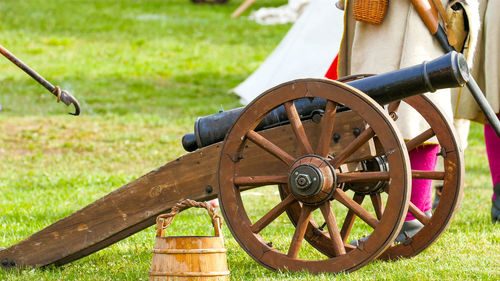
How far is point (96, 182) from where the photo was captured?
7.49 m

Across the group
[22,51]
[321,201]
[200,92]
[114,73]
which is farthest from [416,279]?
[22,51]

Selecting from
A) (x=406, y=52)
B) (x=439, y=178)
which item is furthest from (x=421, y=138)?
(x=406, y=52)

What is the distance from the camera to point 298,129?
12.1ft

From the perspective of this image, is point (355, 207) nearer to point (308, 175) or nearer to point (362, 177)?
point (362, 177)

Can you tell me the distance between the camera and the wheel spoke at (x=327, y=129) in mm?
3605

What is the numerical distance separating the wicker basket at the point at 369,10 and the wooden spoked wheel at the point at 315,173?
0.79 metres

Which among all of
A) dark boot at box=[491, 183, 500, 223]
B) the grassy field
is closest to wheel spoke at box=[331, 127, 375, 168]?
the grassy field

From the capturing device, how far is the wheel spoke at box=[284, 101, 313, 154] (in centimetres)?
369

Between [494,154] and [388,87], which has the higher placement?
[388,87]

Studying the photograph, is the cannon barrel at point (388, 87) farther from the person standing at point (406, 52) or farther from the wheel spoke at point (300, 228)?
the person standing at point (406, 52)

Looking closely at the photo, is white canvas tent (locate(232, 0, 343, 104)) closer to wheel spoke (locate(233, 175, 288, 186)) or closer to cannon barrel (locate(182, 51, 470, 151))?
cannon barrel (locate(182, 51, 470, 151))

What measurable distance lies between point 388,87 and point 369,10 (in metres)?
0.85

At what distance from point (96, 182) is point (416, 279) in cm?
445

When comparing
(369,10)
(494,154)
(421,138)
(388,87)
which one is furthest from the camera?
(494,154)
